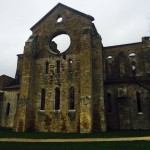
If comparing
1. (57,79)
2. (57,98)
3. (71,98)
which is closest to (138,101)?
(71,98)

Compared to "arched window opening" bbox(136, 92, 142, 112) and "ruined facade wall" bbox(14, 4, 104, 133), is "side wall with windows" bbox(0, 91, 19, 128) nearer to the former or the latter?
"ruined facade wall" bbox(14, 4, 104, 133)

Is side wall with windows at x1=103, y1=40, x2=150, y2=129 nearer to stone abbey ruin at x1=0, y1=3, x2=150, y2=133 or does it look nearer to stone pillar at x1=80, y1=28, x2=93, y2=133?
stone abbey ruin at x1=0, y1=3, x2=150, y2=133

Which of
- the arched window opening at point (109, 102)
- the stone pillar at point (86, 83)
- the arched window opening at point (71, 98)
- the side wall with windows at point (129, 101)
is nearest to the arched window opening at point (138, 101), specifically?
the side wall with windows at point (129, 101)

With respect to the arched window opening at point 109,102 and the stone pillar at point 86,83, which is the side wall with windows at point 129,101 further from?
the stone pillar at point 86,83

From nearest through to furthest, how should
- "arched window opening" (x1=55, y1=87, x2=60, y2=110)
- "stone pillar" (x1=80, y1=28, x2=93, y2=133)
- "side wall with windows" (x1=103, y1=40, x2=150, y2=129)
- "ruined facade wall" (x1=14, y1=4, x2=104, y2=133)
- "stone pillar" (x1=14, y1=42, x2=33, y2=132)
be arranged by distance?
1. "stone pillar" (x1=80, y1=28, x2=93, y2=133)
2. "ruined facade wall" (x1=14, y1=4, x2=104, y2=133)
3. "stone pillar" (x1=14, y1=42, x2=33, y2=132)
4. "arched window opening" (x1=55, y1=87, x2=60, y2=110)
5. "side wall with windows" (x1=103, y1=40, x2=150, y2=129)

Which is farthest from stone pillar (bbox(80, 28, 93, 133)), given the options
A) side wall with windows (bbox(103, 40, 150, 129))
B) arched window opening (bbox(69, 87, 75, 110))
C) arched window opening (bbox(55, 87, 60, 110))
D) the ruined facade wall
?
side wall with windows (bbox(103, 40, 150, 129))

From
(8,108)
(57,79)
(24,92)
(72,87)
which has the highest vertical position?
(57,79)

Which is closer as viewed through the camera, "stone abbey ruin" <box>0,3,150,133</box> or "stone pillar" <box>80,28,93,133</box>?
"stone pillar" <box>80,28,93,133</box>

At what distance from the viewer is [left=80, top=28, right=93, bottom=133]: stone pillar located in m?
18.2

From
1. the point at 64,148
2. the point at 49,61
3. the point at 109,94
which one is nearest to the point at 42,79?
the point at 49,61

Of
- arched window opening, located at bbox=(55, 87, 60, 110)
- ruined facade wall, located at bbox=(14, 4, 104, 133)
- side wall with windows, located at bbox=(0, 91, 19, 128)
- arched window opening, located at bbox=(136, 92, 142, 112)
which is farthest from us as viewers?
side wall with windows, located at bbox=(0, 91, 19, 128)

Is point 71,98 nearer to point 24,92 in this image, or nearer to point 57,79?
point 57,79

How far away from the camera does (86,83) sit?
1931 centimetres

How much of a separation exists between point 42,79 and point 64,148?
12744 mm
